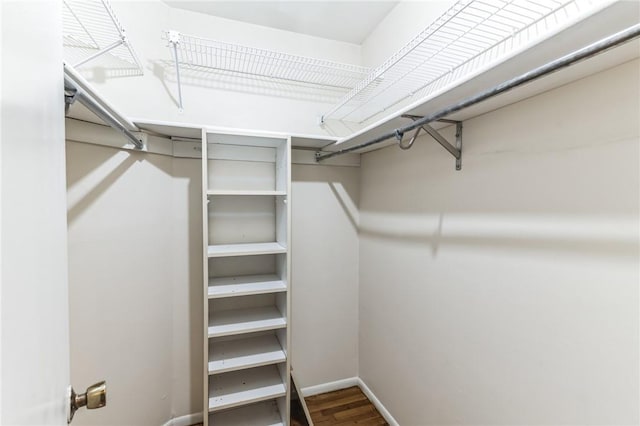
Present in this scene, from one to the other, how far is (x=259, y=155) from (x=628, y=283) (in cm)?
178

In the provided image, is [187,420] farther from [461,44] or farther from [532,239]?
[461,44]

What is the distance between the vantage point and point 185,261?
1.81 metres

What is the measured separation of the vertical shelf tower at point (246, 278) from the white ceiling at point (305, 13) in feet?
2.67

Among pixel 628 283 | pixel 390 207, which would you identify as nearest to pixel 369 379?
pixel 390 207

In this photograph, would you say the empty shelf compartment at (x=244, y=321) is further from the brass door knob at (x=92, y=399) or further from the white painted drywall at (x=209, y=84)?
the white painted drywall at (x=209, y=84)

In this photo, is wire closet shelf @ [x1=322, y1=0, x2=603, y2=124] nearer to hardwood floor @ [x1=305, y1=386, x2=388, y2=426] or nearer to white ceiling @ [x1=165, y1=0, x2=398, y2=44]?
white ceiling @ [x1=165, y1=0, x2=398, y2=44]

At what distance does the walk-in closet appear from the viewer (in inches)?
23.8

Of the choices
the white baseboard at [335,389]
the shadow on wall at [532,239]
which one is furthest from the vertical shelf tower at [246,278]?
the shadow on wall at [532,239]

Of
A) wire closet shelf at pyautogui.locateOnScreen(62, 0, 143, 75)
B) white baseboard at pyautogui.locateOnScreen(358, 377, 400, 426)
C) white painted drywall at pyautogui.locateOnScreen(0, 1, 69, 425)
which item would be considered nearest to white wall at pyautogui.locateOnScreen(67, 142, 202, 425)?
wire closet shelf at pyautogui.locateOnScreen(62, 0, 143, 75)

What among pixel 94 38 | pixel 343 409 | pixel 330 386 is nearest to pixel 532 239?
pixel 343 409

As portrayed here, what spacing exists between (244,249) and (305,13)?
59.6 inches

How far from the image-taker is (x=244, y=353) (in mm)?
1714

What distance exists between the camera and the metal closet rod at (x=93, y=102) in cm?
77

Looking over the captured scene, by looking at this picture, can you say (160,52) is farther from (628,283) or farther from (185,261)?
(628,283)
